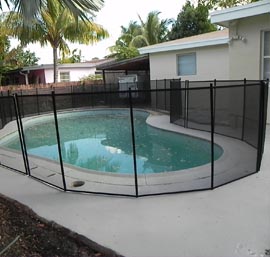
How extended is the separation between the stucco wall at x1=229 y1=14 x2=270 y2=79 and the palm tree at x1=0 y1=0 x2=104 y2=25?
6.01m

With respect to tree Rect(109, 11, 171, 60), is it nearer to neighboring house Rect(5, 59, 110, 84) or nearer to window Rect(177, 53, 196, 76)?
neighboring house Rect(5, 59, 110, 84)

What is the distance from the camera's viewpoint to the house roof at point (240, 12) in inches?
297

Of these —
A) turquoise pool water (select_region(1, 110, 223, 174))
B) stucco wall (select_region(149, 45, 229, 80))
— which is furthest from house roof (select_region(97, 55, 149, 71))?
turquoise pool water (select_region(1, 110, 223, 174))

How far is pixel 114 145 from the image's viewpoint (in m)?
8.66

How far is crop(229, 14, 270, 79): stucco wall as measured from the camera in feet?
26.8

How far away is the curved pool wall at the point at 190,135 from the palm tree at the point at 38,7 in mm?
1003

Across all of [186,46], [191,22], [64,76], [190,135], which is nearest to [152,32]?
[191,22]

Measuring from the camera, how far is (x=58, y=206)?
403 cm

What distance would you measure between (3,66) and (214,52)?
641 inches

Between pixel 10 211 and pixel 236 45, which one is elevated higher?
pixel 236 45

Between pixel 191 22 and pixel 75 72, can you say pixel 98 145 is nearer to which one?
pixel 75 72

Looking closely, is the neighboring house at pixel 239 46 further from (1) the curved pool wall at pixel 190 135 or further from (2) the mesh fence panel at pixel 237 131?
(2) the mesh fence panel at pixel 237 131

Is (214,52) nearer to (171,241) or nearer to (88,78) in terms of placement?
(171,241)

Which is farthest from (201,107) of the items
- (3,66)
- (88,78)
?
(3,66)
